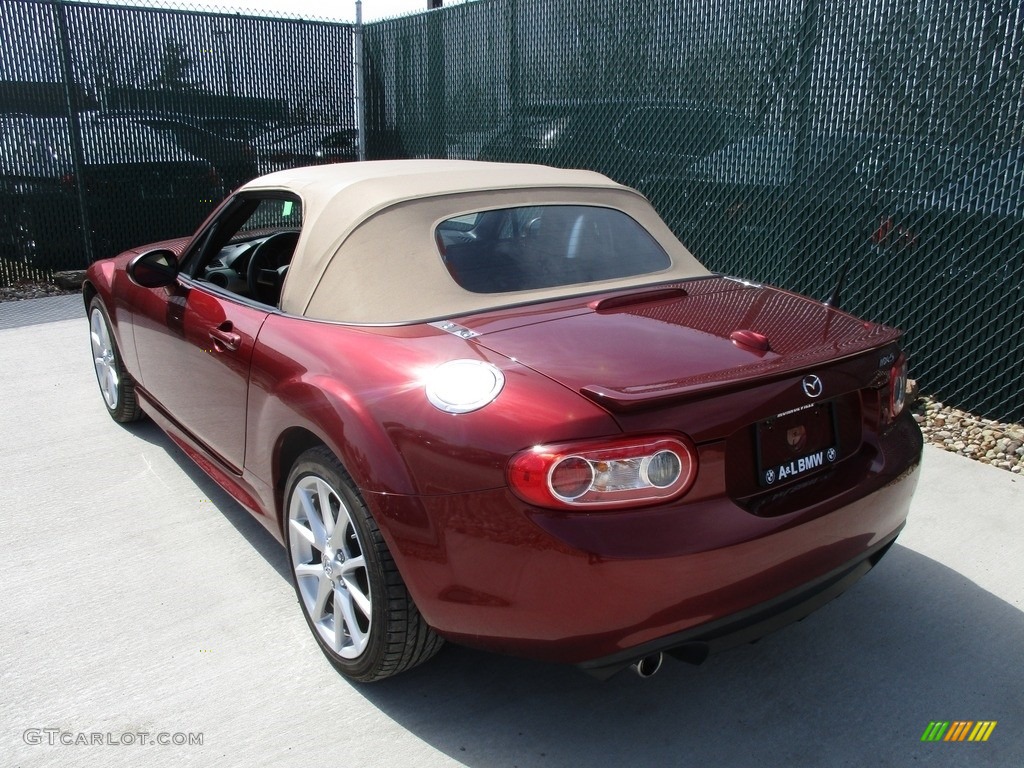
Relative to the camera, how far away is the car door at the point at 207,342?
322cm

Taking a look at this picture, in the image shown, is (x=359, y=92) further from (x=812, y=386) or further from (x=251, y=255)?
(x=812, y=386)

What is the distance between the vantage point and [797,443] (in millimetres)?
2420

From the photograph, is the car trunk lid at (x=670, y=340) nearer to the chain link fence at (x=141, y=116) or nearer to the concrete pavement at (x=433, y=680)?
the concrete pavement at (x=433, y=680)

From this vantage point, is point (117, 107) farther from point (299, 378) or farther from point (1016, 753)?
point (1016, 753)

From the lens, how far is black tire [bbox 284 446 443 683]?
2.48 meters

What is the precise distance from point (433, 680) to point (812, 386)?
150 centimetres

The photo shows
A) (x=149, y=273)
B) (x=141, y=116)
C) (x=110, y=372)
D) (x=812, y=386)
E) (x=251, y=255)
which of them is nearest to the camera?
(x=812, y=386)

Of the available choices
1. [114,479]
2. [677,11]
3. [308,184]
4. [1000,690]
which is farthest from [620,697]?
[677,11]

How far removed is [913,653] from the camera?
2982mm

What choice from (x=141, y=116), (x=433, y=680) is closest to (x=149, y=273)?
(x=433, y=680)

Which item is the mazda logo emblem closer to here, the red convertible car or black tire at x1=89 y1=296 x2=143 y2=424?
the red convertible car

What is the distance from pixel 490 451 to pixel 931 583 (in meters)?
2.20

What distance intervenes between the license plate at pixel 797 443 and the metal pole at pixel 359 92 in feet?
29.9

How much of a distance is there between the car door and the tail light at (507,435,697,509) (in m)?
1.39
